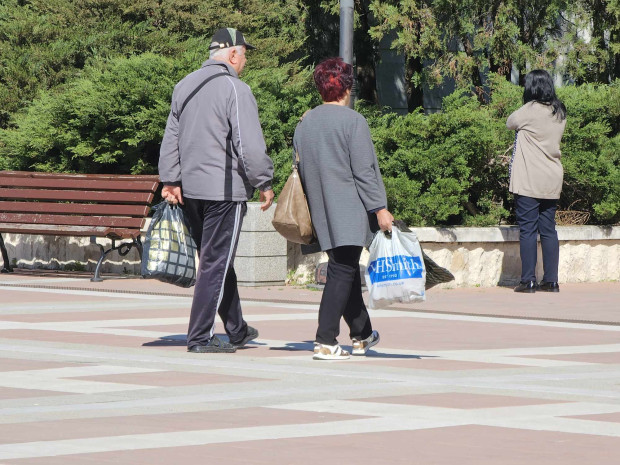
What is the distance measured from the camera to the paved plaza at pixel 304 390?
5.59 metres

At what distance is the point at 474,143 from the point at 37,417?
8.78 metres

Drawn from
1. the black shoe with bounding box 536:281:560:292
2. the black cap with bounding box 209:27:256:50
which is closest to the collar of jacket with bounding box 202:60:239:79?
the black cap with bounding box 209:27:256:50

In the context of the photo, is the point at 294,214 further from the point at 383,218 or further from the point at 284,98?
the point at 284,98

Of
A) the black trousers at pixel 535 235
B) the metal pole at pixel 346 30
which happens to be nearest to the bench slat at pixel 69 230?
the metal pole at pixel 346 30

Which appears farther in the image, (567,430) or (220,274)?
(220,274)

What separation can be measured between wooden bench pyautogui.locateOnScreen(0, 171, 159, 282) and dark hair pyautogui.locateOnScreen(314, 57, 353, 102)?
238 inches

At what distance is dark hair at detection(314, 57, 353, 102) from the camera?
8.62m

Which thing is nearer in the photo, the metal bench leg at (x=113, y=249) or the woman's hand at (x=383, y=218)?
the woman's hand at (x=383, y=218)

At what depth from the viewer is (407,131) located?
47.4 feet

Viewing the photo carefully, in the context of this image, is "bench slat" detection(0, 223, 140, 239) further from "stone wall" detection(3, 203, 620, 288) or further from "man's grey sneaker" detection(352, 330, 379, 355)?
"man's grey sneaker" detection(352, 330, 379, 355)

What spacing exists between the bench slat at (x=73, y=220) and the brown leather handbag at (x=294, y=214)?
19.7 feet

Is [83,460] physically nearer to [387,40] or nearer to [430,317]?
[430,317]

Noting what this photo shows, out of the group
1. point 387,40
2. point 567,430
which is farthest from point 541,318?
point 387,40

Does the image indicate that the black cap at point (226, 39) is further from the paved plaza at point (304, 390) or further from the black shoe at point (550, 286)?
the black shoe at point (550, 286)
